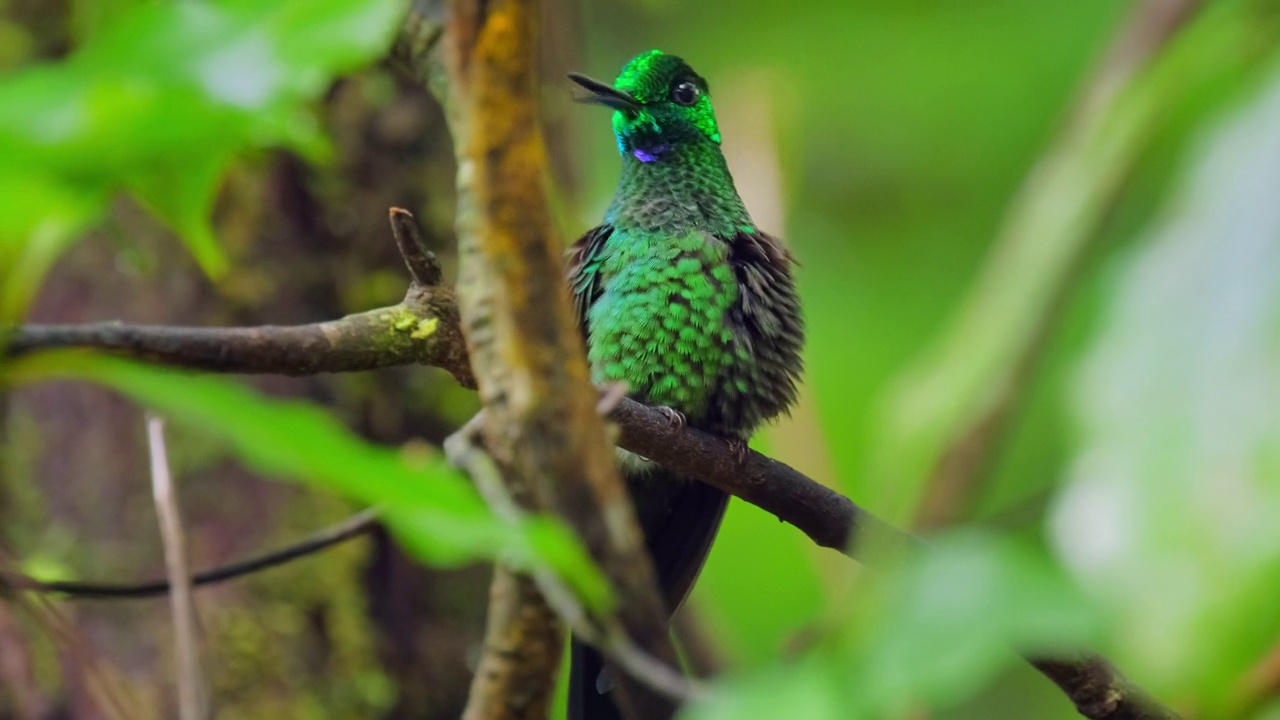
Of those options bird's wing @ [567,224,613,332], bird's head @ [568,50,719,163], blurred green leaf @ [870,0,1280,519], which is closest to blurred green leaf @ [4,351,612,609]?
blurred green leaf @ [870,0,1280,519]

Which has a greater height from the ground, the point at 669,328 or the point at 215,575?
the point at 669,328

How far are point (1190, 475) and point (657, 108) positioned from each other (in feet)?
9.68

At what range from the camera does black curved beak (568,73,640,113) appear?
9.91ft

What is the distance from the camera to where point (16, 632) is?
2688 millimetres

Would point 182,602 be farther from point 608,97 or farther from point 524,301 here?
point 608,97

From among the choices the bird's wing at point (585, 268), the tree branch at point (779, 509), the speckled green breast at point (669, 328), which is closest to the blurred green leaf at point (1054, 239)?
the tree branch at point (779, 509)

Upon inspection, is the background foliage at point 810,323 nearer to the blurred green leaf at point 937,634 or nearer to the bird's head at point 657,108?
the blurred green leaf at point 937,634

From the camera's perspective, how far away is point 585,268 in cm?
328

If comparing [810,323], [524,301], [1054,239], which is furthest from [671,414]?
[810,323]

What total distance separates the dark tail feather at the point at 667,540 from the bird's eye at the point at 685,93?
1.04 meters

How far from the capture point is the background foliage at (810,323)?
648 mm

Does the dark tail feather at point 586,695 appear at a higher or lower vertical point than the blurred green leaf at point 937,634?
higher

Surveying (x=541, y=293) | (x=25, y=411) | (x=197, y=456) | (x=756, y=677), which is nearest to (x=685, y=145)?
(x=197, y=456)

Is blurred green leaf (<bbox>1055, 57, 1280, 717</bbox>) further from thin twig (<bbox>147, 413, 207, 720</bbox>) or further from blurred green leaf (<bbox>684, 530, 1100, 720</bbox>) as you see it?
thin twig (<bbox>147, 413, 207, 720</bbox>)
